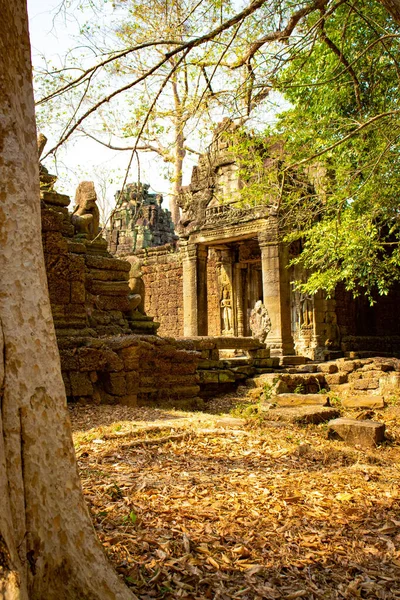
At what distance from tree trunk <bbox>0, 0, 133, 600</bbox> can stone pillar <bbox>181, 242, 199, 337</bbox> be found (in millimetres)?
13614

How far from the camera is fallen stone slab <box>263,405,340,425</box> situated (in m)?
6.46

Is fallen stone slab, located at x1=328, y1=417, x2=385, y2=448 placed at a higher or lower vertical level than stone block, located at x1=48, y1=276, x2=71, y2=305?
lower

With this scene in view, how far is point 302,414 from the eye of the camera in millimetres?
6508

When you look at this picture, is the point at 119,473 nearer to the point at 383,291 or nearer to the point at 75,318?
the point at 75,318

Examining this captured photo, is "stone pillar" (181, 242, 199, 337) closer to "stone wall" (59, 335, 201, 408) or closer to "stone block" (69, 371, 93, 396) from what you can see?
"stone wall" (59, 335, 201, 408)

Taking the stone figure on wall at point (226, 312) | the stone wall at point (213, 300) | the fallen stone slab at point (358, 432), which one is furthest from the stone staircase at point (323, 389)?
the stone wall at point (213, 300)

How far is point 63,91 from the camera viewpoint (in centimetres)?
497

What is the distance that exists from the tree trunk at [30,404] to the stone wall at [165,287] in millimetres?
16525

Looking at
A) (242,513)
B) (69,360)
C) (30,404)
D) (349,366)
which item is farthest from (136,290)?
(30,404)

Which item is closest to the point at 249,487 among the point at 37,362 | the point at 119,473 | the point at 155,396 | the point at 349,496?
the point at 349,496

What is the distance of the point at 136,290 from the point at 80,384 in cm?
348

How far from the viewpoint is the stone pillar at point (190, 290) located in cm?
1579

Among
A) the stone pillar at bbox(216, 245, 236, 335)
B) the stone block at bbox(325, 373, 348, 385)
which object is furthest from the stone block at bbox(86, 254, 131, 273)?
the stone pillar at bbox(216, 245, 236, 335)

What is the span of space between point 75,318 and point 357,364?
738 centimetres
